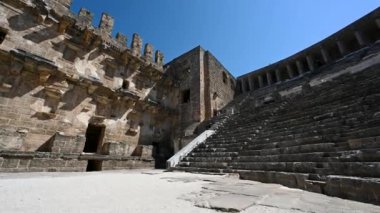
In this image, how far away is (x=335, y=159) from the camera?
4094 millimetres

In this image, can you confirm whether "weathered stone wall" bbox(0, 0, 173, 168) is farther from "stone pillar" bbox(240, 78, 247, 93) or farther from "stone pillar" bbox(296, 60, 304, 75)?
"stone pillar" bbox(296, 60, 304, 75)

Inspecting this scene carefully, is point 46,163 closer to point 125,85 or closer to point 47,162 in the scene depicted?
point 47,162

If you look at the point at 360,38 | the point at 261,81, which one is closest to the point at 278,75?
the point at 261,81

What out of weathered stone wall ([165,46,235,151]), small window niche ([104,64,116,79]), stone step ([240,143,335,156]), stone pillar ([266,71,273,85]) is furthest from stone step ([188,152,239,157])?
stone pillar ([266,71,273,85])

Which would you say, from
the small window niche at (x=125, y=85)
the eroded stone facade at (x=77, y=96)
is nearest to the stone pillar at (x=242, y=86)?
the eroded stone facade at (x=77, y=96)

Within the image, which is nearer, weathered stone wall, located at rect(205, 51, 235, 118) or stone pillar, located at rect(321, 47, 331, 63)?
weathered stone wall, located at rect(205, 51, 235, 118)

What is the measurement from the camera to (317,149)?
482 centimetres

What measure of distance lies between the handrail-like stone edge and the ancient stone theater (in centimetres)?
7

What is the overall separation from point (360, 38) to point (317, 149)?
17.5m

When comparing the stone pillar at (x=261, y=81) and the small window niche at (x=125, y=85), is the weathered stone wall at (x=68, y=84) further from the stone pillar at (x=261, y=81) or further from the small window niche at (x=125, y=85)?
the stone pillar at (x=261, y=81)

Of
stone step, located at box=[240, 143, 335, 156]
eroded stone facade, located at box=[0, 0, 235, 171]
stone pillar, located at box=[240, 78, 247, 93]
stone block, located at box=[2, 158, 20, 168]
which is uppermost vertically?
stone pillar, located at box=[240, 78, 247, 93]

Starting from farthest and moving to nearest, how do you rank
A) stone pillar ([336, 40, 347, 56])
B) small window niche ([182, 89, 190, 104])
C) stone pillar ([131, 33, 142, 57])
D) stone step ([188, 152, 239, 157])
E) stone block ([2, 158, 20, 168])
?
stone pillar ([336, 40, 347, 56]), small window niche ([182, 89, 190, 104]), stone pillar ([131, 33, 142, 57]), stone step ([188, 152, 239, 157]), stone block ([2, 158, 20, 168])

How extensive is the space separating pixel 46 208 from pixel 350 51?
23221mm

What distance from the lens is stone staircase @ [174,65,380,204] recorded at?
343 cm
